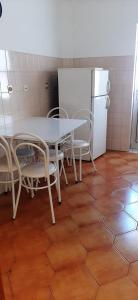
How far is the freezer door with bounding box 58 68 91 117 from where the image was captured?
302 centimetres

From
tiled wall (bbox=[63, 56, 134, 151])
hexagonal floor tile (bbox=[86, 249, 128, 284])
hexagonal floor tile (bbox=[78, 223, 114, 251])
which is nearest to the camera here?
hexagonal floor tile (bbox=[86, 249, 128, 284])

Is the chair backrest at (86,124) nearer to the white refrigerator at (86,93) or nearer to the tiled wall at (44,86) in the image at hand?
the white refrigerator at (86,93)

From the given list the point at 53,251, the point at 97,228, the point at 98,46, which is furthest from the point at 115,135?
the point at 53,251

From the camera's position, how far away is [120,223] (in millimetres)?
1980

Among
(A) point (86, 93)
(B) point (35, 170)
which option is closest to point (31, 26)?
(A) point (86, 93)

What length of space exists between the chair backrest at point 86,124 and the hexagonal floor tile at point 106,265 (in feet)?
5.65

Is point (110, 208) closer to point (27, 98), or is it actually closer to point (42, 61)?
point (27, 98)

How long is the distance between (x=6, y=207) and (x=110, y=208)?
1002mm

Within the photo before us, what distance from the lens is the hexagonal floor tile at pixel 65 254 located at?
5.15 feet

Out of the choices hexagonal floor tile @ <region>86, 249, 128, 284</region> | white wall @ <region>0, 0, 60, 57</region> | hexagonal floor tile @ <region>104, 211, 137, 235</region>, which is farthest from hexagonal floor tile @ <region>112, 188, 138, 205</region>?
white wall @ <region>0, 0, 60, 57</region>

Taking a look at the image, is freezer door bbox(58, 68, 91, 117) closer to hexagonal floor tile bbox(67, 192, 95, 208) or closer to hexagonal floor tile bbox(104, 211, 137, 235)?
hexagonal floor tile bbox(67, 192, 95, 208)

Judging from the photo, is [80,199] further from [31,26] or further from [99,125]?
[31,26]

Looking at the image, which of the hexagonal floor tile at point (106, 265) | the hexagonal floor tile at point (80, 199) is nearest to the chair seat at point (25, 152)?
the hexagonal floor tile at point (80, 199)

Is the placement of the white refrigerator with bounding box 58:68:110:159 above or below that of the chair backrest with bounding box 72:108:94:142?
above
